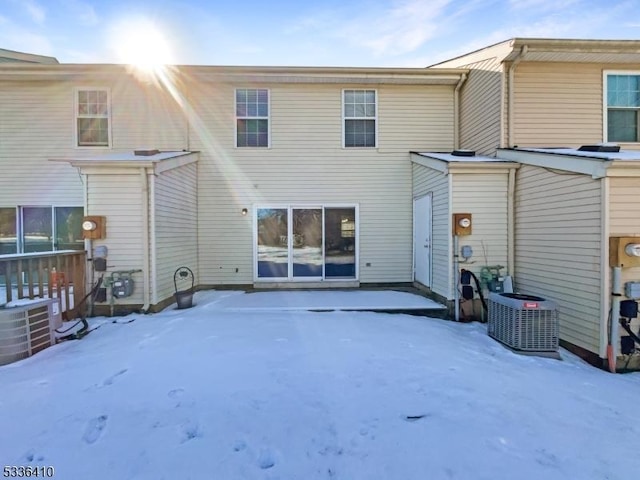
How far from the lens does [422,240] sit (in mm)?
7824

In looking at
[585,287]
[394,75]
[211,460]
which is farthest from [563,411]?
[394,75]

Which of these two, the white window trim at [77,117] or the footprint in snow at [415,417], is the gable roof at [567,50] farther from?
the white window trim at [77,117]

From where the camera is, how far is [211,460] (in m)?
2.35

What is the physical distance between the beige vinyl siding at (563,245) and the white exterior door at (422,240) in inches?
64.6

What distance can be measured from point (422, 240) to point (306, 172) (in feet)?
10.4

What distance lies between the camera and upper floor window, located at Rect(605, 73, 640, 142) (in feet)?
23.9

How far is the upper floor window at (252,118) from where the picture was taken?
852 cm

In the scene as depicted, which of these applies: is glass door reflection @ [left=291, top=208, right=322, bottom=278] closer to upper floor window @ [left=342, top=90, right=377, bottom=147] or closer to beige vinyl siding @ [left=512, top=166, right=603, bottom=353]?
upper floor window @ [left=342, top=90, right=377, bottom=147]

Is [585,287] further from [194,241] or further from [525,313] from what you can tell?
[194,241]

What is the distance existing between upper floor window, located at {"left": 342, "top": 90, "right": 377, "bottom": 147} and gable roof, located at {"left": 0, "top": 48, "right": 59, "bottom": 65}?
28.0 ft

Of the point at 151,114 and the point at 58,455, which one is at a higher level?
the point at 151,114

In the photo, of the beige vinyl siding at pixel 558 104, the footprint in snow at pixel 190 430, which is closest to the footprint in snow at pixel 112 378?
the footprint in snow at pixel 190 430

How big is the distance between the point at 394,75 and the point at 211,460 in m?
8.31

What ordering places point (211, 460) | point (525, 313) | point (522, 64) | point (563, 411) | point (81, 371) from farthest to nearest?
point (522, 64)
point (525, 313)
point (81, 371)
point (563, 411)
point (211, 460)
